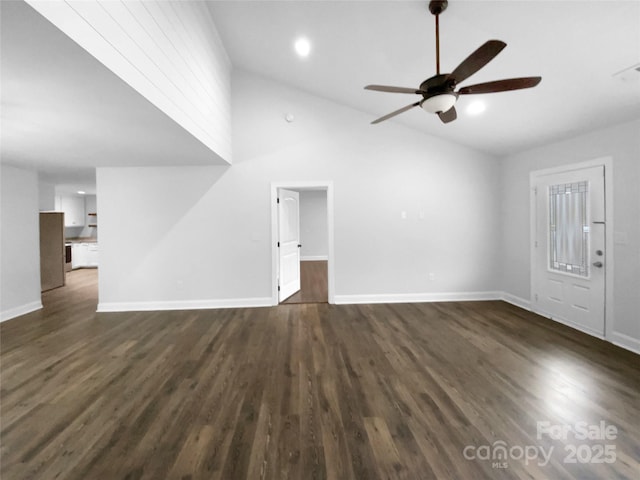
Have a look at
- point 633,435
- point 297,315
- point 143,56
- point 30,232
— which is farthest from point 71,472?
point 30,232

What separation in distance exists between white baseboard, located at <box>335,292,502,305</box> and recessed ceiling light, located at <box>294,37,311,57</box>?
3609 mm

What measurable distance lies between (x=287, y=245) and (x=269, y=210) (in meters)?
0.81

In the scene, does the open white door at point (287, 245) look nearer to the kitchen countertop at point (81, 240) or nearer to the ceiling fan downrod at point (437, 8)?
the ceiling fan downrod at point (437, 8)

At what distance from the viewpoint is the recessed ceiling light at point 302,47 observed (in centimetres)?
351

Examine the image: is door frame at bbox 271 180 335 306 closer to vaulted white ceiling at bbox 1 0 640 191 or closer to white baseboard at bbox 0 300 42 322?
vaulted white ceiling at bbox 1 0 640 191

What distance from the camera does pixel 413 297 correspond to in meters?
4.95

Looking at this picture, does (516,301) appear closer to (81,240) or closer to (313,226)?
(313,226)

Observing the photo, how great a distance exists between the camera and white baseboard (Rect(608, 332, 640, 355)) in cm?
300

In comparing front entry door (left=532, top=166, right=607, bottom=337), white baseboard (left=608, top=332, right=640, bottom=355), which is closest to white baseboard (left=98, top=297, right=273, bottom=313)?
front entry door (left=532, top=166, right=607, bottom=337)

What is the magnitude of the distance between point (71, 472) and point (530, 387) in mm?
3241

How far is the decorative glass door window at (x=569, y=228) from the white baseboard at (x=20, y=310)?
8.08 m

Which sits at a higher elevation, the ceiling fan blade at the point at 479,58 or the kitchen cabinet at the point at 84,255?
the ceiling fan blade at the point at 479,58

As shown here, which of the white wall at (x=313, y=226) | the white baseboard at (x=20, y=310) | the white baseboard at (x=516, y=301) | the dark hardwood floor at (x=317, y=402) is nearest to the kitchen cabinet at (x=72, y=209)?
the white baseboard at (x=20, y=310)

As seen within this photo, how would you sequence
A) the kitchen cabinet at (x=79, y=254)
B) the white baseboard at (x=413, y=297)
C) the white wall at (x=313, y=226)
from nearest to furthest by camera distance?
the white baseboard at (x=413, y=297) → the kitchen cabinet at (x=79, y=254) → the white wall at (x=313, y=226)
